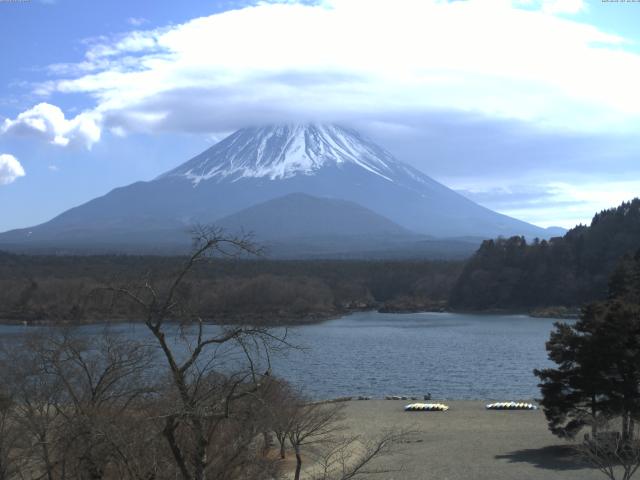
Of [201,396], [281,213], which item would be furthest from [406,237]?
[201,396]

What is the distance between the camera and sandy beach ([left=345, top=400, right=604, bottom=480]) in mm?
14250

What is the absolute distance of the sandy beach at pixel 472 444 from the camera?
46.8 ft

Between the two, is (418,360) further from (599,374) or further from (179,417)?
(179,417)

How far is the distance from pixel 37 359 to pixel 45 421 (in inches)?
71.2

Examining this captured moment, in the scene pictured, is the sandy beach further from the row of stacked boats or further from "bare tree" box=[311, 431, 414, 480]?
"bare tree" box=[311, 431, 414, 480]

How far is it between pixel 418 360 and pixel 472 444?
55.3 feet

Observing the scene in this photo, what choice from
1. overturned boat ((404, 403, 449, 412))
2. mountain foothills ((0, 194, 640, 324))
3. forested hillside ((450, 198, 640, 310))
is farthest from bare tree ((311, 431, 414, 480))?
forested hillside ((450, 198, 640, 310))

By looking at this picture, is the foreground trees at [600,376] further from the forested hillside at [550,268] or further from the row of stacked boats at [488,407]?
the forested hillside at [550,268]

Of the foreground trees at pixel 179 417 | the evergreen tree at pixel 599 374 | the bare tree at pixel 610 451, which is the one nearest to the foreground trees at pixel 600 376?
the evergreen tree at pixel 599 374

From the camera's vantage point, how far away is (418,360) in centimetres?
3409

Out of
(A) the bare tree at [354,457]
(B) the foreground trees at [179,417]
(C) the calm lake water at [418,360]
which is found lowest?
(C) the calm lake water at [418,360]

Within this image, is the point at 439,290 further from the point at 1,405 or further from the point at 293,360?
the point at 1,405

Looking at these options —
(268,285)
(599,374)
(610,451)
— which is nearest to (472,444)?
(599,374)

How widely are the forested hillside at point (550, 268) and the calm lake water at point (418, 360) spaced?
13868mm
